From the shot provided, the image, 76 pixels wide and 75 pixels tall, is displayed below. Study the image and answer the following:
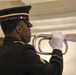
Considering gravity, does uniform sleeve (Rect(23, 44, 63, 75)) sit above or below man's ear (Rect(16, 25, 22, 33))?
below

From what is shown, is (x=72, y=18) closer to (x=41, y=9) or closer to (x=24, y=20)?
(x=41, y=9)

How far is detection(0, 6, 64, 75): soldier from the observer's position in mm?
911

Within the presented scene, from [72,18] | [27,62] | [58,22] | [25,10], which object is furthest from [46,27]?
[27,62]

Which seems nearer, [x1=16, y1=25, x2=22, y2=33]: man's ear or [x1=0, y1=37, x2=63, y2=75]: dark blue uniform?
[x1=0, y1=37, x2=63, y2=75]: dark blue uniform

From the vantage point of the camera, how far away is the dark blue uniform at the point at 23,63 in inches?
35.7

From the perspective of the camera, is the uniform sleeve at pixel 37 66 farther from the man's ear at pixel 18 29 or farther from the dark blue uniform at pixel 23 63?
the man's ear at pixel 18 29

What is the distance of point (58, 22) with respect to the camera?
174cm

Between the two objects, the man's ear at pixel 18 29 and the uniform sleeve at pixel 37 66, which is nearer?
the uniform sleeve at pixel 37 66

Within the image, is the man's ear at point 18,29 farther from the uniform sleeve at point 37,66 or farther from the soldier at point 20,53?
the uniform sleeve at point 37,66

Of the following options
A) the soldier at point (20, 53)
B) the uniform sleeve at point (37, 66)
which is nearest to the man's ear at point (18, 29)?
the soldier at point (20, 53)

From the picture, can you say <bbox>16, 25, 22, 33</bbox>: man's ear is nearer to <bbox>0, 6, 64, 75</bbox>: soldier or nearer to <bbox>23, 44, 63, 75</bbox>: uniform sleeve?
<bbox>0, 6, 64, 75</bbox>: soldier

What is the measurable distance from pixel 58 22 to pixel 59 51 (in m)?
0.72

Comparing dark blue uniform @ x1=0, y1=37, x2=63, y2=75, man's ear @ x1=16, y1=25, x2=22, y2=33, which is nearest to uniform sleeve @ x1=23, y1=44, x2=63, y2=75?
dark blue uniform @ x1=0, y1=37, x2=63, y2=75

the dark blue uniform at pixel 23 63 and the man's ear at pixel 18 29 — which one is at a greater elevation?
the man's ear at pixel 18 29
